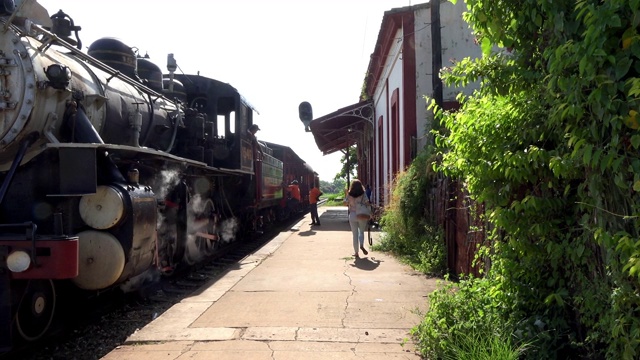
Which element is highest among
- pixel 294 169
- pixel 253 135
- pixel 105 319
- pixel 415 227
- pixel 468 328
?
pixel 253 135

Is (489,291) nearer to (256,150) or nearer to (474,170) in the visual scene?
(474,170)

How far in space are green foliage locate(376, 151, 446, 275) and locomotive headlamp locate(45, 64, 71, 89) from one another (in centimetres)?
552

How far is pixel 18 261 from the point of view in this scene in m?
4.09

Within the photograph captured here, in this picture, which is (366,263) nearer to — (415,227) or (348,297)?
(415,227)

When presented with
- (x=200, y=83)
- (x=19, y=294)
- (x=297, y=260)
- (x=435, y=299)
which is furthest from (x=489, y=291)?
(x=200, y=83)

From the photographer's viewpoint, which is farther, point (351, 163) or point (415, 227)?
point (351, 163)

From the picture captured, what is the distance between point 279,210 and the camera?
1992 centimetres

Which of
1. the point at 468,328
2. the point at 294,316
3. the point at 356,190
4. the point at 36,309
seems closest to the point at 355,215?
the point at 356,190

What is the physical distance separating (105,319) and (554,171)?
479 centimetres

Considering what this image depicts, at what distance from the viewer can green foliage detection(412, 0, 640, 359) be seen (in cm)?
267

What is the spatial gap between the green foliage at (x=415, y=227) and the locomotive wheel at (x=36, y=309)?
5.15m

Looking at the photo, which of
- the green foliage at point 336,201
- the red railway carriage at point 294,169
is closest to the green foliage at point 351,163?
the green foliage at point 336,201

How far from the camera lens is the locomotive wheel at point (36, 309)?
457 cm

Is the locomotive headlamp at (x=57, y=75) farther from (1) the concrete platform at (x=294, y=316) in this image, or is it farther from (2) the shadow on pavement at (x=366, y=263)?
(2) the shadow on pavement at (x=366, y=263)
